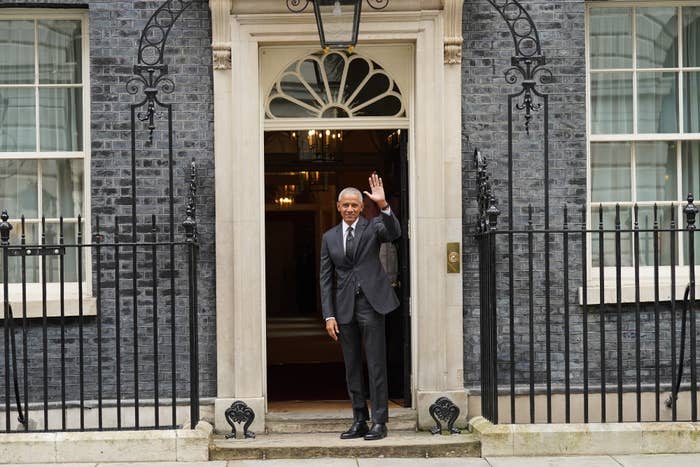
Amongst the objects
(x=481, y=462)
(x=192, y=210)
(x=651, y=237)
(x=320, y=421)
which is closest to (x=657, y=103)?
(x=651, y=237)

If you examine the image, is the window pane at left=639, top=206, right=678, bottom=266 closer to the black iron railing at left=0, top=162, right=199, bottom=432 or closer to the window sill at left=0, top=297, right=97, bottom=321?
the black iron railing at left=0, top=162, right=199, bottom=432

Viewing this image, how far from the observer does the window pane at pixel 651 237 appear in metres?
9.08

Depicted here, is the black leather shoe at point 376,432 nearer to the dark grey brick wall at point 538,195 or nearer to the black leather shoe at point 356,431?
the black leather shoe at point 356,431

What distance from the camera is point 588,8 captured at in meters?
8.95

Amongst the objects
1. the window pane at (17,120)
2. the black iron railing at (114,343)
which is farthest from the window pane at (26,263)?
the window pane at (17,120)

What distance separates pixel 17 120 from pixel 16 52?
555mm

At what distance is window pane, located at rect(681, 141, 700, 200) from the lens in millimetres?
9164

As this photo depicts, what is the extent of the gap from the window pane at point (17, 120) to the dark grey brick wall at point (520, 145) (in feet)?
11.6

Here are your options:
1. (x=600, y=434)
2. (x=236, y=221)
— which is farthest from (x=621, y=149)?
(x=236, y=221)

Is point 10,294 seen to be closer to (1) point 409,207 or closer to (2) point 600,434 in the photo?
(1) point 409,207

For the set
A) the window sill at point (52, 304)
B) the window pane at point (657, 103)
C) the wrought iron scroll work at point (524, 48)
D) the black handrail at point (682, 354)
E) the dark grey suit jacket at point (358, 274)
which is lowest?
the black handrail at point (682, 354)

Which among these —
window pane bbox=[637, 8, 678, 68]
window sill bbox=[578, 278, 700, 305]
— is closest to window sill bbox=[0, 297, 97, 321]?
window sill bbox=[578, 278, 700, 305]

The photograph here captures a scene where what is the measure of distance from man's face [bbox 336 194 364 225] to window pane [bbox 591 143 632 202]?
224 cm

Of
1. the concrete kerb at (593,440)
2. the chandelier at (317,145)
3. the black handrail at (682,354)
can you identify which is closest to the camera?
the concrete kerb at (593,440)
